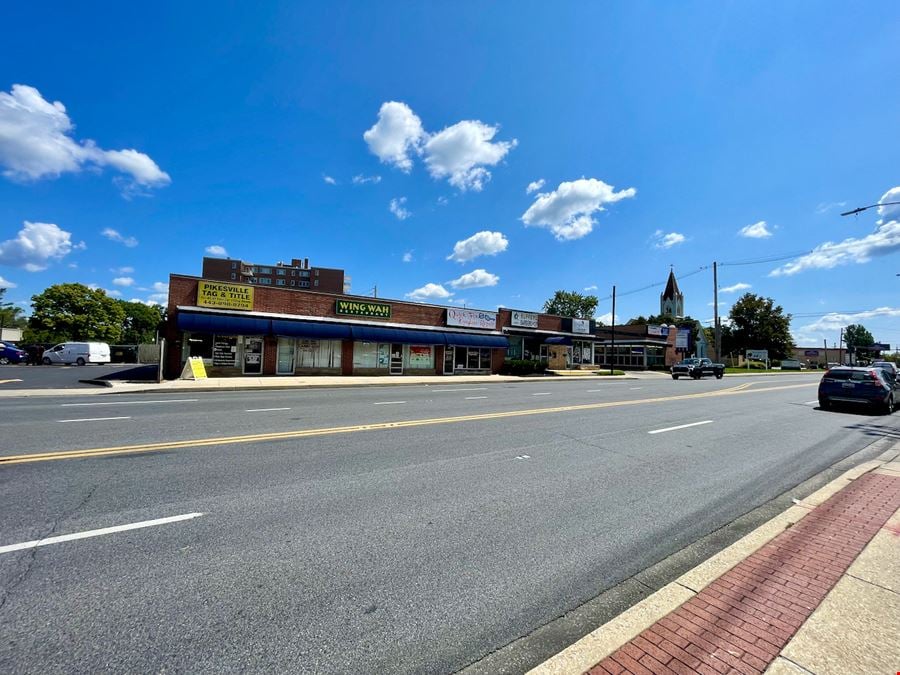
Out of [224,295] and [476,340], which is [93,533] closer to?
[224,295]

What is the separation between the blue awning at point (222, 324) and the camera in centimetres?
2111

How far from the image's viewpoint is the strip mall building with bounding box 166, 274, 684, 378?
22406mm

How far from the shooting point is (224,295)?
23156mm

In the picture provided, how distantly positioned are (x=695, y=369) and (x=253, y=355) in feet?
112

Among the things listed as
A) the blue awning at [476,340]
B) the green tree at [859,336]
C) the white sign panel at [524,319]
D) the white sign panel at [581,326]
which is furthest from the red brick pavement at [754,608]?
the green tree at [859,336]

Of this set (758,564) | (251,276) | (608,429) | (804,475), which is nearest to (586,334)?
(608,429)

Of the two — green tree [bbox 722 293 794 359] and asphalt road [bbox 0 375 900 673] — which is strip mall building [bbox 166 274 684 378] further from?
green tree [bbox 722 293 794 359]

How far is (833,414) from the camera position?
44.1 feet

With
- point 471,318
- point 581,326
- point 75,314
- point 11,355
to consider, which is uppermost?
point 75,314

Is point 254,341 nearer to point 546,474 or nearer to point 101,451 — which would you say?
point 101,451

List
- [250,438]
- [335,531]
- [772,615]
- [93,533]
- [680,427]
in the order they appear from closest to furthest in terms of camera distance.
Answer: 1. [772,615]
2. [93,533]
3. [335,531]
4. [250,438]
5. [680,427]

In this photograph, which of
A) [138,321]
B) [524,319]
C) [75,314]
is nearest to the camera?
[524,319]

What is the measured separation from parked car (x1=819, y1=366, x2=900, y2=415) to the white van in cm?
4761

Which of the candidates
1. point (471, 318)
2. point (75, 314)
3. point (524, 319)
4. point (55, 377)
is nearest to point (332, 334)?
point (471, 318)
